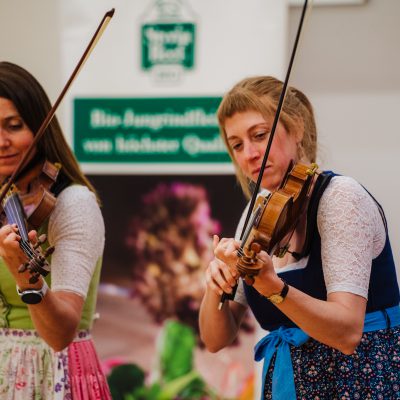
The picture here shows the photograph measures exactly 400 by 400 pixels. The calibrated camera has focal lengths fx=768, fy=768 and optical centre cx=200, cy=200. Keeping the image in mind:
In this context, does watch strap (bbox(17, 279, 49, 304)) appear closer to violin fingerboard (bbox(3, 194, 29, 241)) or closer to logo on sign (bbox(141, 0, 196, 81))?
violin fingerboard (bbox(3, 194, 29, 241))

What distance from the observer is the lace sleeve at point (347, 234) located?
152 centimetres

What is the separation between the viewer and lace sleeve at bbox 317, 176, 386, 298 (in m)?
1.52

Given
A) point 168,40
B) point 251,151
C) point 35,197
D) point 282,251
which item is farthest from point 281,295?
point 168,40

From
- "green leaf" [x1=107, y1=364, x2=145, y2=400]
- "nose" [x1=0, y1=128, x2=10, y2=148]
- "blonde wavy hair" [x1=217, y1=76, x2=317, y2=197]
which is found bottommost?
"green leaf" [x1=107, y1=364, x2=145, y2=400]

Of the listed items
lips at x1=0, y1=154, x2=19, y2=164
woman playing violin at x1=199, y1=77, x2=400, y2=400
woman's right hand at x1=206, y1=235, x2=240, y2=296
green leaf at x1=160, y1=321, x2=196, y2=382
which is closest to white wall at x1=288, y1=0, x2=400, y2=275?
green leaf at x1=160, y1=321, x2=196, y2=382

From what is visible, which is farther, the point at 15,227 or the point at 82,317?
the point at 82,317

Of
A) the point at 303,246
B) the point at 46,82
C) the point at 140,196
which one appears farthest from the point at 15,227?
the point at 46,82

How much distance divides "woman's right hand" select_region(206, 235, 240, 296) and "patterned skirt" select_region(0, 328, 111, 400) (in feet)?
1.74

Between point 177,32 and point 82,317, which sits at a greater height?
point 177,32

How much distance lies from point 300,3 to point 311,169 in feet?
5.15

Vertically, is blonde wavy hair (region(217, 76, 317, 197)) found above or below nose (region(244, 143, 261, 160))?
above

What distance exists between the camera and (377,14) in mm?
3020

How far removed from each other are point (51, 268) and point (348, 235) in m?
0.69

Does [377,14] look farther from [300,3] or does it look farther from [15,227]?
[15,227]
